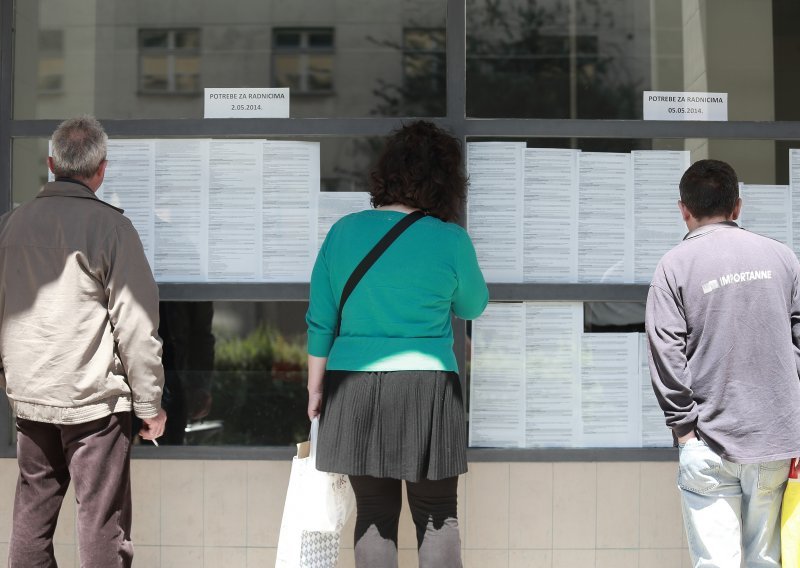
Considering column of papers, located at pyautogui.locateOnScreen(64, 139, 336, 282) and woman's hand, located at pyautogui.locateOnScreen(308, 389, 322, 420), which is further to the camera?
column of papers, located at pyautogui.locateOnScreen(64, 139, 336, 282)

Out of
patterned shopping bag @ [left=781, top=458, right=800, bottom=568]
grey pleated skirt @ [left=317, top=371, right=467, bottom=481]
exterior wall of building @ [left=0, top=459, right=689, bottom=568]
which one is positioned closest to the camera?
patterned shopping bag @ [left=781, top=458, right=800, bottom=568]

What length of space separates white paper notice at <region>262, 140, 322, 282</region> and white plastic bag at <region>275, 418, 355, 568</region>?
1037 millimetres

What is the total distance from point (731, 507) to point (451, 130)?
75.5 inches

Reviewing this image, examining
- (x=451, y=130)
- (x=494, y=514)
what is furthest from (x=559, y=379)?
(x=451, y=130)

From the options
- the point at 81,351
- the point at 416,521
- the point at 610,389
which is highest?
the point at 81,351

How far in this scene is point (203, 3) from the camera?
13.7 feet

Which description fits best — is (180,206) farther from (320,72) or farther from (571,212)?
(571,212)

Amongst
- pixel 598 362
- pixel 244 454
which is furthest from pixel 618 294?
pixel 244 454

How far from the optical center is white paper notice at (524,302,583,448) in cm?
409

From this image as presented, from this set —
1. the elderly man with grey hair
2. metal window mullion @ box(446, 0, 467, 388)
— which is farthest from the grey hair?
metal window mullion @ box(446, 0, 467, 388)

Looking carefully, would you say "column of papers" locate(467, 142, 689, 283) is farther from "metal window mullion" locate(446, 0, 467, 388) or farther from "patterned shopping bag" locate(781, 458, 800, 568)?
"patterned shopping bag" locate(781, 458, 800, 568)

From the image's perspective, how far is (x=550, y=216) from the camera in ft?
13.5

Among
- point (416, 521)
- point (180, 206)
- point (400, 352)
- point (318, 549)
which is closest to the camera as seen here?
point (400, 352)

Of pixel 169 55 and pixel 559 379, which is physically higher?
pixel 169 55
